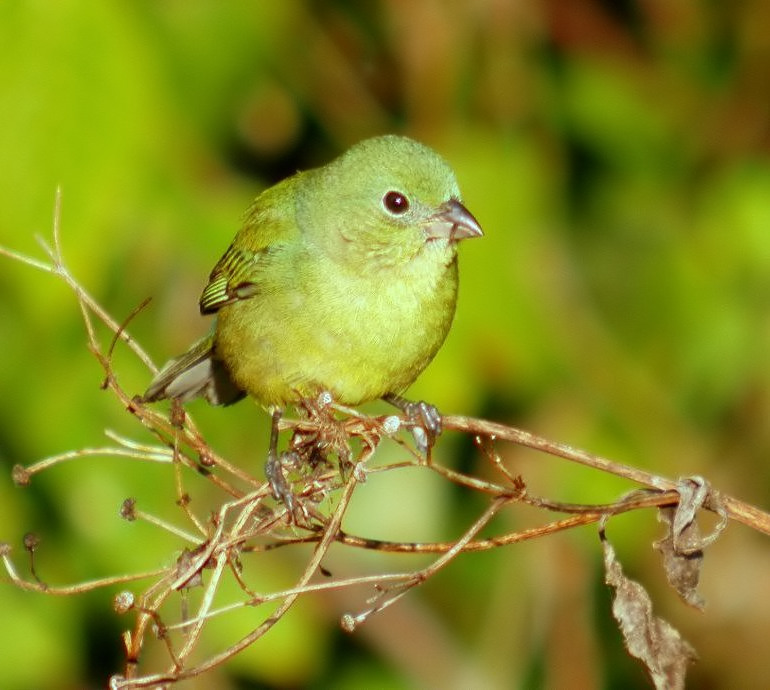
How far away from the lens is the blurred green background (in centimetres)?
437

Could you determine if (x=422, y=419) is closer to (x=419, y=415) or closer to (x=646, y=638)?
(x=419, y=415)

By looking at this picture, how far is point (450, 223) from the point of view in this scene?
4.66 meters

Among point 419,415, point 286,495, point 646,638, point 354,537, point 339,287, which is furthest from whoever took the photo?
point 339,287

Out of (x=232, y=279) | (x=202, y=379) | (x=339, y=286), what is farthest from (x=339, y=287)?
(x=202, y=379)

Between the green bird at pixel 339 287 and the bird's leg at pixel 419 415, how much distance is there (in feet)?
0.09

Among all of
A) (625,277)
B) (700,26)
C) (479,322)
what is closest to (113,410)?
(479,322)

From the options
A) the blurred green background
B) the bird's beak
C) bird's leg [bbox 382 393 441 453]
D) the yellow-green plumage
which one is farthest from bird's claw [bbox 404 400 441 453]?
the bird's beak

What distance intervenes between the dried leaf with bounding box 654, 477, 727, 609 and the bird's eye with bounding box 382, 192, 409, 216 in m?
2.23

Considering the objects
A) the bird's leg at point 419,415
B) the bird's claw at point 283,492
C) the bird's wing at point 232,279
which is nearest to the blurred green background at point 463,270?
the bird's wing at point 232,279

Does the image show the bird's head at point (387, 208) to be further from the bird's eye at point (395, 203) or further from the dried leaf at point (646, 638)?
the dried leaf at point (646, 638)

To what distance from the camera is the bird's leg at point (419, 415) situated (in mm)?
3184

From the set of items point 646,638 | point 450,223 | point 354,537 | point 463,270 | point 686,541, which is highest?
point 463,270

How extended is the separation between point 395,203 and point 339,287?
447 mm

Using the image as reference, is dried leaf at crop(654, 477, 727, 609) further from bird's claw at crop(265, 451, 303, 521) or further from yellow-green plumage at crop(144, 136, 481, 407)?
yellow-green plumage at crop(144, 136, 481, 407)
